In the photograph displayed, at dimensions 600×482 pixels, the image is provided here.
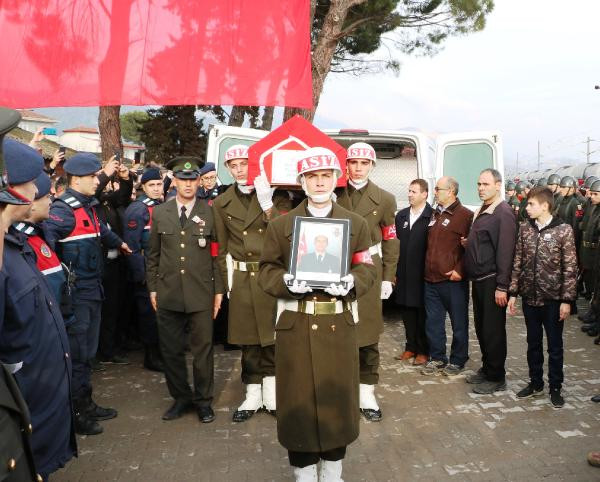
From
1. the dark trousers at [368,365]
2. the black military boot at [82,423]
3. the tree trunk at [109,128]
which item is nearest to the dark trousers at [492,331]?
the dark trousers at [368,365]

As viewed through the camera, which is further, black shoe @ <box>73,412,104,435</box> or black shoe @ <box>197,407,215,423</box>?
black shoe @ <box>197,407,215,423</box>

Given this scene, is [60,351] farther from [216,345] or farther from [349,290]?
[216,345]

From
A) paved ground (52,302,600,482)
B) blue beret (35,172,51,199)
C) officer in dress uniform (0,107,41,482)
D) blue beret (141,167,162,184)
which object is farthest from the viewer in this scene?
blue beret (141,167,162,184)

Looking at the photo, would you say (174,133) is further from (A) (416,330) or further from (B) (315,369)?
(B) (315,369)

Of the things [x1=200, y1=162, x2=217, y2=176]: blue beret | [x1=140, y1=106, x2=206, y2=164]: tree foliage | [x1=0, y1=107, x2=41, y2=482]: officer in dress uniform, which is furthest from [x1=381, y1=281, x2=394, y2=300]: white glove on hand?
[x1=140, y1=106, x2=206, y2=164]: tree foliage

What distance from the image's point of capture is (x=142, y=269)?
599 centimetres

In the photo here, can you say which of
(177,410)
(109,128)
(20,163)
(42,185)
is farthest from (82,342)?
(109,128)

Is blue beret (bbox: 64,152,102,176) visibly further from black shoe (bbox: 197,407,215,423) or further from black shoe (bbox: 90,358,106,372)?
black shoe (bbox: 90,358,106,372)

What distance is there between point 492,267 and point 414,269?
105 cm

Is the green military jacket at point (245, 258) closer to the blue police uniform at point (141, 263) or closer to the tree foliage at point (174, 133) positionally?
A: the blue police uniform at point (141, 263)

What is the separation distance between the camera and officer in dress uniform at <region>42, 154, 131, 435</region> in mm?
4242

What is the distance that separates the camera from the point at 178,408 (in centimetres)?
463

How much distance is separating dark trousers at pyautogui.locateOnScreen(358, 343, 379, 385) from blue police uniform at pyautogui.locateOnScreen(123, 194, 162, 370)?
92.8 inches

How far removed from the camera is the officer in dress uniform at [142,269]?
5910 mm
